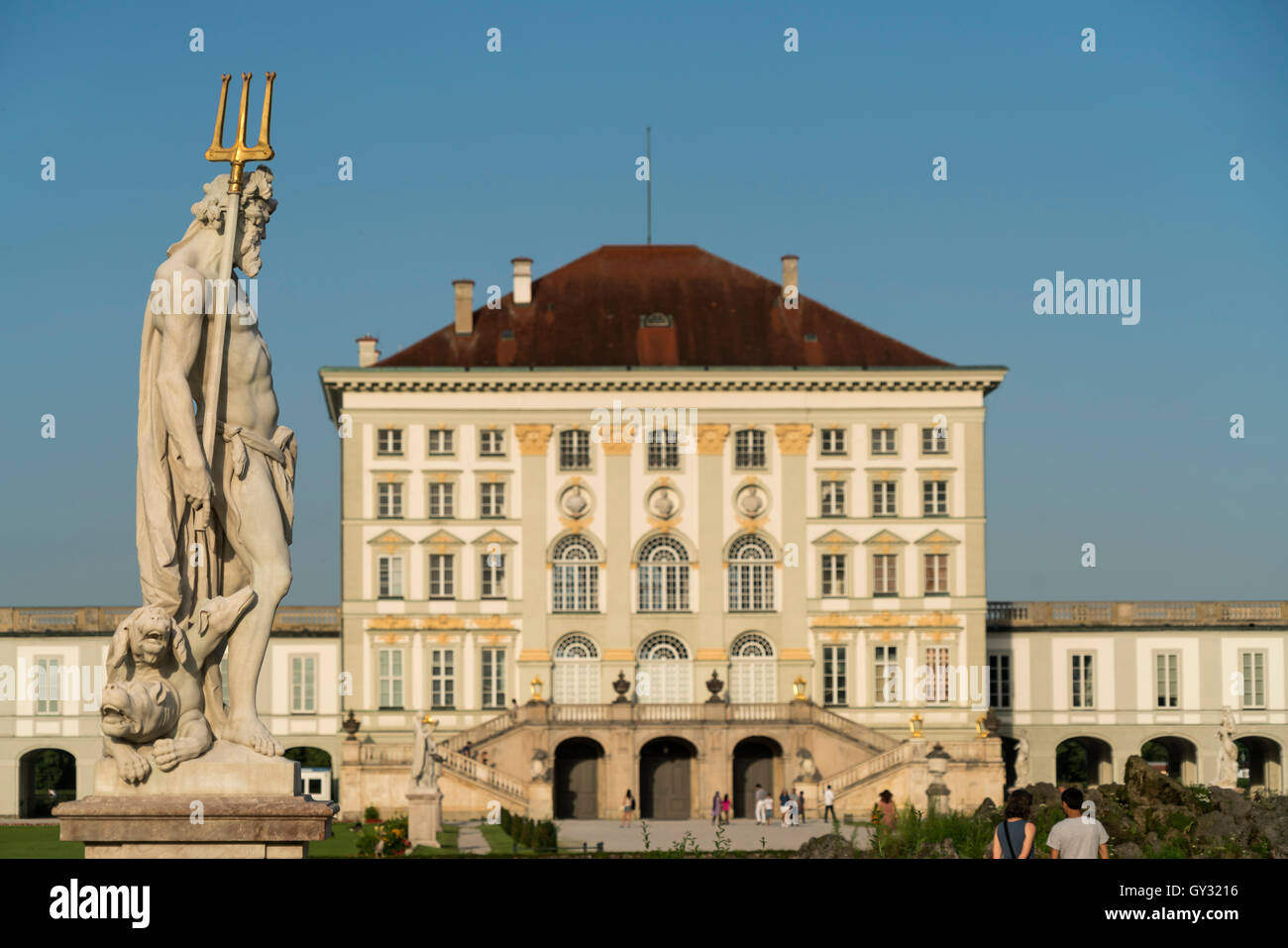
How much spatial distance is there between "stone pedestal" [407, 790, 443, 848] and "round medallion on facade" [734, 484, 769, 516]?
21.0 metres

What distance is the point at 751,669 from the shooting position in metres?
62.9

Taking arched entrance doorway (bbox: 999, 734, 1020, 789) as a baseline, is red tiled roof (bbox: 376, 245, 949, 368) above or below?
above

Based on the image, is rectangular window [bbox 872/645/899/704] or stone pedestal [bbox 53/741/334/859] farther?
rectangular window [bbox 872/645/899/704]

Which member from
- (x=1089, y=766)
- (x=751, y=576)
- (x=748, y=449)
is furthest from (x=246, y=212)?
(x=1089, y=766)

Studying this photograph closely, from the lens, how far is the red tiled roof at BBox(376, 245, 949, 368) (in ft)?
211

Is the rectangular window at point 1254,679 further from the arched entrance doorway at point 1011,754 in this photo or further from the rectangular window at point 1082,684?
the arched entrance doorway at point 1011,754

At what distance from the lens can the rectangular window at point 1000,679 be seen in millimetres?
66812

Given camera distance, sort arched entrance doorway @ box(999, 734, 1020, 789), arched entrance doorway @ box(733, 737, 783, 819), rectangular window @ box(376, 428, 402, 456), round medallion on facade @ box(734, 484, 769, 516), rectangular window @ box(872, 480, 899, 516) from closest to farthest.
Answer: arched entrance doorway @ box(733, 737, 783, 819), rectangular window @ box(376, 428, 402, 456), round medallion on facade @ box(734, 484, 769, 516), rectangular window @ box(872, 480, 899, 516), arched entrance doorway @ box(999, 734, 1020, 789)

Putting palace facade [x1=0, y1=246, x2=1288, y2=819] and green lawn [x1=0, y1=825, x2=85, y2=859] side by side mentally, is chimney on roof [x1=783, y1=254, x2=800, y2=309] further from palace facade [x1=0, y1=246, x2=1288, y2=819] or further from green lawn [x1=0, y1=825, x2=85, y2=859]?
green lawn [x1=0, y1=825, x2=85, y2=859]

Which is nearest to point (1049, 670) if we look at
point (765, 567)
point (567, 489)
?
point (765, 567)

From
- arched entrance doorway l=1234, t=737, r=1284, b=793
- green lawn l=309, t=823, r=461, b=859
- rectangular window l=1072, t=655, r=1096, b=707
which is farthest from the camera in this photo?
arched entrance doorway l=1234, t=737, r=1284, b=793

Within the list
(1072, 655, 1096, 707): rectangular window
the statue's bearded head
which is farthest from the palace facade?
the statue's bearded head

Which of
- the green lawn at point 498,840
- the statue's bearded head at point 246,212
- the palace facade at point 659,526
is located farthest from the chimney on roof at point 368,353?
the statue's bearded head at point 246,212

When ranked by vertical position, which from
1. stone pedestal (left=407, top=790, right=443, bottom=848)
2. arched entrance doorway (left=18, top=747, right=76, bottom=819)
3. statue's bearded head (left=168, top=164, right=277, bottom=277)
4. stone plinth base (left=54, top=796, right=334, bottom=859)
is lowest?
arched entrance doorway (left=18, top=747, right=76, bottom=819)
